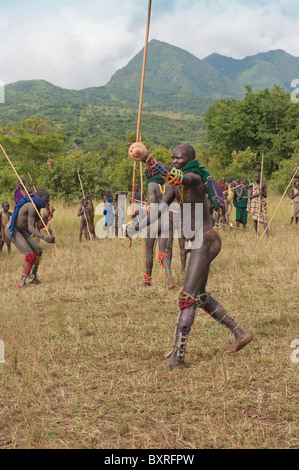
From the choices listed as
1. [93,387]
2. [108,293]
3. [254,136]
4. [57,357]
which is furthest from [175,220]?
[254,136]

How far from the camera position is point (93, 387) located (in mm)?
4270

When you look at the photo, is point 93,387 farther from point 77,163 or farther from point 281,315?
point 77,163

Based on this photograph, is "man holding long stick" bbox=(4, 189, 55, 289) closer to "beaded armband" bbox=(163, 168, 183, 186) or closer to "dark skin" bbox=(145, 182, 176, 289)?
"dark skin" bbox=(145, 182, 176, 289)

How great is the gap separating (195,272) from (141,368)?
1.08 meters

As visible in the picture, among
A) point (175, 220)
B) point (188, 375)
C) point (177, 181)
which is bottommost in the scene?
point (188, 375)

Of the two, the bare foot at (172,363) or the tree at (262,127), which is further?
the tree at (262,127)

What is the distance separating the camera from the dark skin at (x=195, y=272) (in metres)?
4.58

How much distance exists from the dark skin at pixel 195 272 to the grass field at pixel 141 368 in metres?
0.20

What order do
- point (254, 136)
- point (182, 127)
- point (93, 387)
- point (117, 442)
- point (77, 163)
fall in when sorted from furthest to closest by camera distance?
point (182, 127), point (254, 136), point (77, 163), point (93, 387), point (117, 442)

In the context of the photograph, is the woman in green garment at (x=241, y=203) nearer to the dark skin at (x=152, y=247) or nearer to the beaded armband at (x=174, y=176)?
the dark skin at (x=152, y=247)

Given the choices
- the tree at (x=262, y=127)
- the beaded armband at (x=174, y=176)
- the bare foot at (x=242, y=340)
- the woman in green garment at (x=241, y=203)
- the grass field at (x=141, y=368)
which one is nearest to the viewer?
the grass field at (x=141, y=368)

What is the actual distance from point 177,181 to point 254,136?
29703 mm

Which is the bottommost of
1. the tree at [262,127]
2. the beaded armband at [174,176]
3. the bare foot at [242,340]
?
the bare foot at [242,340]

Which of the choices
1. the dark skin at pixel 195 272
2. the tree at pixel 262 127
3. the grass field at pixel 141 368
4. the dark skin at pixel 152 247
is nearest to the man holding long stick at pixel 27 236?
the grass field at pixel 141 368
